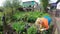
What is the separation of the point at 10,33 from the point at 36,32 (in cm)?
73

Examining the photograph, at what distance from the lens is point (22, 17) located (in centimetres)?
420

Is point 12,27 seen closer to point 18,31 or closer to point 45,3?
point 18,31

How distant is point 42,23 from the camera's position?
294 centimetres

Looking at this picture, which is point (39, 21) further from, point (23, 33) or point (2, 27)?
point (2, 27)

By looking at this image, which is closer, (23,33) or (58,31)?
(23,33)

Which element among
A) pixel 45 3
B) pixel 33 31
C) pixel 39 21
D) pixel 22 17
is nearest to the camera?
pixel 33 31

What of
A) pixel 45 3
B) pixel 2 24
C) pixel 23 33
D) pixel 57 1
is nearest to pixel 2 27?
pixel 2 24

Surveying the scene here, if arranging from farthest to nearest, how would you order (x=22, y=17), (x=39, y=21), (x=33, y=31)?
(x=22, y=17) < (x=39, y=21) < (x=33, y=31)

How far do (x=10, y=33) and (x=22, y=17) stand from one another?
1.02 meters

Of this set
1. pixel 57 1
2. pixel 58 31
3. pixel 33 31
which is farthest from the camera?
pixel 57 1

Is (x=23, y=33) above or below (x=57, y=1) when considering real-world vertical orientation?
below

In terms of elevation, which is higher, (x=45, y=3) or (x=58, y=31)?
(x=45, y=3)

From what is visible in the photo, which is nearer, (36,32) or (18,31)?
(36,32)

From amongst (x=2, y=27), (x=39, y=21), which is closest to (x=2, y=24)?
(x=2, y=27)
